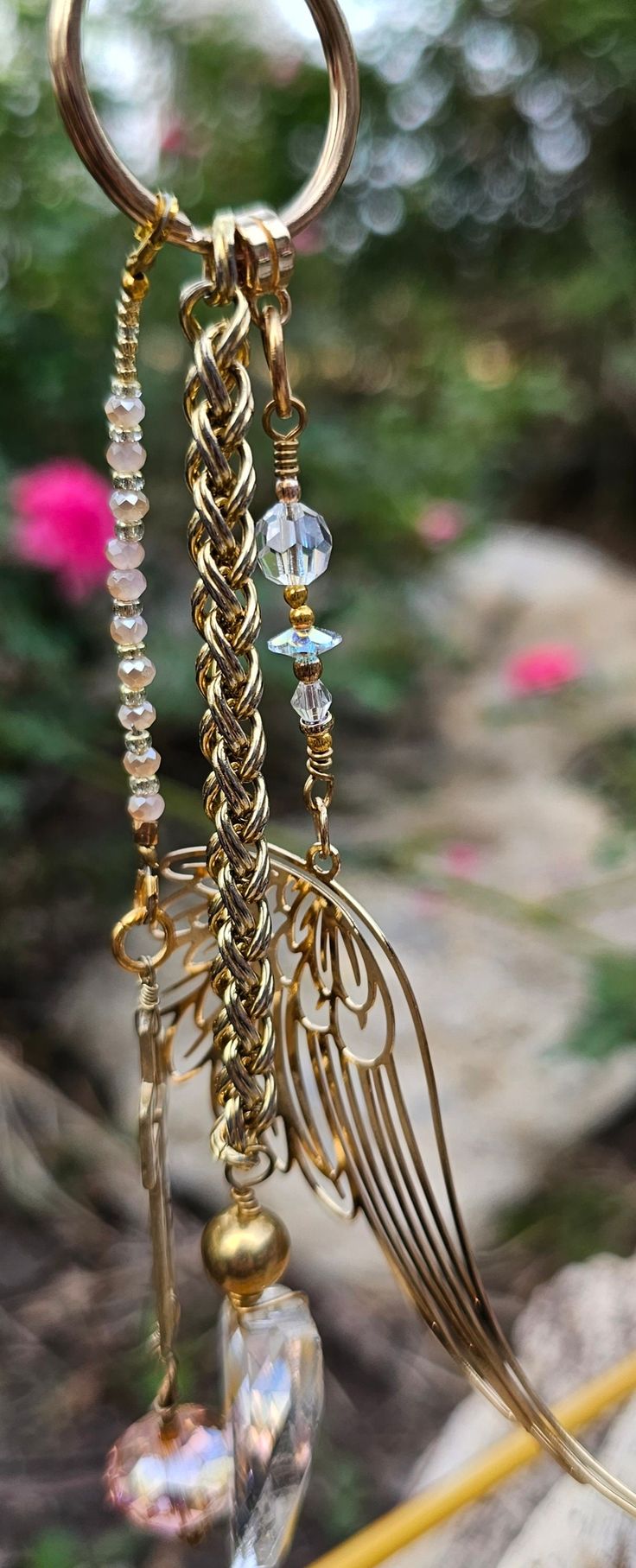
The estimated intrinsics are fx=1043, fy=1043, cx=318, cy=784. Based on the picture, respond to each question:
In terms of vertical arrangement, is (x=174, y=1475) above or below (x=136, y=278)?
below

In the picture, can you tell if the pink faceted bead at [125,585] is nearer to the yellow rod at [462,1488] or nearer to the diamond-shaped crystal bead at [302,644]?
the diamond-shaped crystal bead at [302,644]

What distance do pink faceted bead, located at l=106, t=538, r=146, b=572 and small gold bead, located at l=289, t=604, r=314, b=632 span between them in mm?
62

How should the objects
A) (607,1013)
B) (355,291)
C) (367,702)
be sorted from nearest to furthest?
(607,1013) < (367,702) < (355,291)

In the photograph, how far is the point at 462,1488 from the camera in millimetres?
519

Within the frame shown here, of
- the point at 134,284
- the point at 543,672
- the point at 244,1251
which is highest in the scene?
the point at 543,672

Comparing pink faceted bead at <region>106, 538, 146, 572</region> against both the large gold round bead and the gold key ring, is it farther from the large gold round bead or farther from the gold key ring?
the large gold round bead

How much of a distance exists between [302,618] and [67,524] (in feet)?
1.73

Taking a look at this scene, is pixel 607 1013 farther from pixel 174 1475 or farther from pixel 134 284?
pixel 134 284

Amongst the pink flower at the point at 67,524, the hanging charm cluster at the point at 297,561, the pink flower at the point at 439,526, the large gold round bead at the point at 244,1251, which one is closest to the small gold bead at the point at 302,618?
the hanging charm cluster at the point at 297,561

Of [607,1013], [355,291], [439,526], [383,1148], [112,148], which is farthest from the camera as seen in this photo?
[355,291]

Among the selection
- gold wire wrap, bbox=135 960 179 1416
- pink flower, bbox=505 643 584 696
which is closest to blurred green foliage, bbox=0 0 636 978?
pink flower, bbox=505 643 584 696

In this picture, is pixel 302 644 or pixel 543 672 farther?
pixel 543 672

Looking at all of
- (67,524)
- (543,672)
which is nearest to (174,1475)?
(67,524)

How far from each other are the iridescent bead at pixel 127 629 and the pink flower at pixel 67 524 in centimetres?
49
